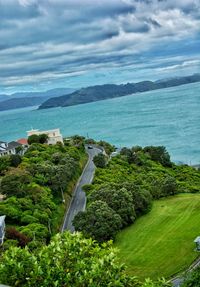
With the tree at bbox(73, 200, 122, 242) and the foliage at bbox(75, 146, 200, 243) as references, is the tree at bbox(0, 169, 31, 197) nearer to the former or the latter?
the foliage at bbox(75, 146, 200, 243)

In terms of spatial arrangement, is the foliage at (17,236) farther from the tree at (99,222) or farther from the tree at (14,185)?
the tree at (14,185)

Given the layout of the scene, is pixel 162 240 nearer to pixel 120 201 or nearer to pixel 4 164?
pixel 120 201

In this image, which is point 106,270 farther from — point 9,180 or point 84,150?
point 84,150

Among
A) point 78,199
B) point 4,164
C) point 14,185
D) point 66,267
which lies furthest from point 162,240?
point 4,164

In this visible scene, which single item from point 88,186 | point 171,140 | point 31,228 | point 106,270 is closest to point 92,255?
point 106,270

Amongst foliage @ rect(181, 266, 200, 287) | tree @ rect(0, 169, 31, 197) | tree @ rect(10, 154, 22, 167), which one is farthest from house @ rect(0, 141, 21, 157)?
foliage @ rect(181, 266, 200, 287)

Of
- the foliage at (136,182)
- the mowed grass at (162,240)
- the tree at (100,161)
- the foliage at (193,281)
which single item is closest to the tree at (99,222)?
the foliage at (136,182)
